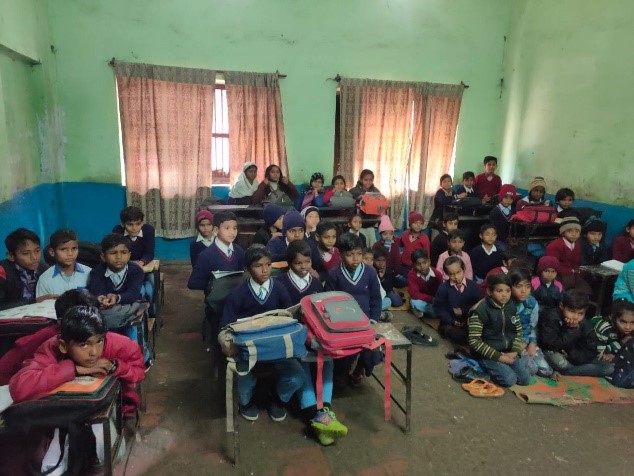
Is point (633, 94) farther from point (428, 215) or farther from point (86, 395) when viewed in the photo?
point (86, 395)

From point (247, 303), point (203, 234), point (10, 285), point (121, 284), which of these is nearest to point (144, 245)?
point (203, 234)

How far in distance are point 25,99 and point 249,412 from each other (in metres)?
4.64

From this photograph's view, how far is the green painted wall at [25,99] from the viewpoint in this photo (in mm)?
4410

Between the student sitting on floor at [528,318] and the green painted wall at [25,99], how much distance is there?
4.69m

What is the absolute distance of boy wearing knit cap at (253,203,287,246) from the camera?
187 inches

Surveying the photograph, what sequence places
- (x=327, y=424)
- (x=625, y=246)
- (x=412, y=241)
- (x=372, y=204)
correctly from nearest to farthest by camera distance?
1. (x=327, y=424)
2. (x=625, y=246)
3. (x=412, y=241)
4. (x=372, y=204)

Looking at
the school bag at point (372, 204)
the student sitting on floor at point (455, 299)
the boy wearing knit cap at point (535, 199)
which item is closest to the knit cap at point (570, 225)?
the boy wearing knit cap at point (535, 199)

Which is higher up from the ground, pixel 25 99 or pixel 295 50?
pixel 295 50

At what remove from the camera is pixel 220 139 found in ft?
23.3

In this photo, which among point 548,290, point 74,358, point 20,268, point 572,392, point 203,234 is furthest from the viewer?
point 203,234

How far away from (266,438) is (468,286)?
2.51m

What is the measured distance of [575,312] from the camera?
3.68 m

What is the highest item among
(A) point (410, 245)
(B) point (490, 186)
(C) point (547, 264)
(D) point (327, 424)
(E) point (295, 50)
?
(E) point (295, 50)

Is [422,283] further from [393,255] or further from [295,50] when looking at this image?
[295,50]
